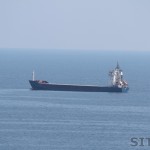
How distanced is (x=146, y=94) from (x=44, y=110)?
34572 mm

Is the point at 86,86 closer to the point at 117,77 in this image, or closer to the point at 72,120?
the point at 117,77

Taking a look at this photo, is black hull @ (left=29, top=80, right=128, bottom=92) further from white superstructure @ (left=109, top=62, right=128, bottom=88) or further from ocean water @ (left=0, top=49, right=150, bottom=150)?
ocean water @ (left=0, top=49, right=150, bottom=150)

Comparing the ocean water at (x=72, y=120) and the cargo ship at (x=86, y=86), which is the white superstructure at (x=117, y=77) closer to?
the cargo ship at (x=86, y=86)

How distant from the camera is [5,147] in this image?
97.4 meters

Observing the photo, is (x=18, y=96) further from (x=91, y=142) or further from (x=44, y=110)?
(x=91, y=142)

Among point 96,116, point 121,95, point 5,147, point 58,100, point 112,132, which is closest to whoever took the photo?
point 5,147

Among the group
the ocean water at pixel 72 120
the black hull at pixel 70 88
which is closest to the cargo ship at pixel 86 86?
the black hull at pixel 70 88

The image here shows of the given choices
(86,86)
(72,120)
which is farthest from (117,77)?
(72,120)

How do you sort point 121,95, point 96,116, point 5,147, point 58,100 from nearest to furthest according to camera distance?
point 5,147, point 96,116, point 58,100, point 121,95

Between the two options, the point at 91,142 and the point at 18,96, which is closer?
the point at 91,142

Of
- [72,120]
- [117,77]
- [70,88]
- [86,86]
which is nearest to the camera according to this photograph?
[72,120]

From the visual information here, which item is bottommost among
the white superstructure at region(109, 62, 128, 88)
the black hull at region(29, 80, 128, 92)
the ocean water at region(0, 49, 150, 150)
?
the ocean water at region(0, 49, 150, 150)

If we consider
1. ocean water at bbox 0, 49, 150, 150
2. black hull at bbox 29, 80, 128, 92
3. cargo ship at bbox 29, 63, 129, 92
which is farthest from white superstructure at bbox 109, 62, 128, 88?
ocean water at bbox 0, 49, 150, 150

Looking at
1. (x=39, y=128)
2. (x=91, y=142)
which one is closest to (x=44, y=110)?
(x=39, y=128)
